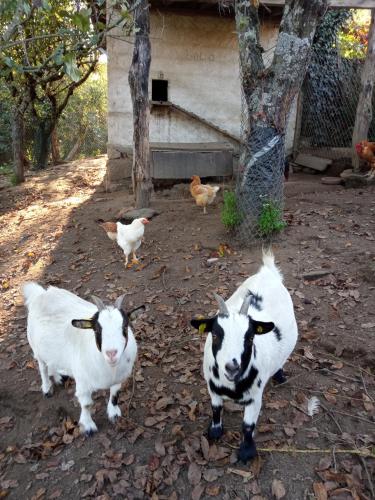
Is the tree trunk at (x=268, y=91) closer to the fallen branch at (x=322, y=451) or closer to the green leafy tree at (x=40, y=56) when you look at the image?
the green leafy tree at (x=40, y=56)

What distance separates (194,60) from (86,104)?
593 inches

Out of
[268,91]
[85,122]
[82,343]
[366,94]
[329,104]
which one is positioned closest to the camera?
[82,343]

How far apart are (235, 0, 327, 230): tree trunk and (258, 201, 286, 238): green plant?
0.20 ft

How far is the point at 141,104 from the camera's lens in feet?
24.8

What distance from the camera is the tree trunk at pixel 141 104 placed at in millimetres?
7184

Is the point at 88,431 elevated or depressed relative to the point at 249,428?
depressed

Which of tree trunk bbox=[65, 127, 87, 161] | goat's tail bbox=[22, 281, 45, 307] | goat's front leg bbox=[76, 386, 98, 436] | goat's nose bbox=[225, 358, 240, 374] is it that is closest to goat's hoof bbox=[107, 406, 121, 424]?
goat's front leg bbox=[76, 386, 98, 436]

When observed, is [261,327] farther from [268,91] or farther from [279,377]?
[268,91]

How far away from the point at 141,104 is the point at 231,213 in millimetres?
2900

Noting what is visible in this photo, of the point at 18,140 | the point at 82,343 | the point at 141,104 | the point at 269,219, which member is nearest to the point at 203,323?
the point at 82,343

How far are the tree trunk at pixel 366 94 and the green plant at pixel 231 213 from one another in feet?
14.3

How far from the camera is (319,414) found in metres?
3.46

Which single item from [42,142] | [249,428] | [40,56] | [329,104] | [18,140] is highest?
[40,56]

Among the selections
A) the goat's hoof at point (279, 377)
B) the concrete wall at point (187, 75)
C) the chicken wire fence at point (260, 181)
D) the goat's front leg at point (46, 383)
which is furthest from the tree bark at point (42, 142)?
the goat's hoof at point (279, 377)
